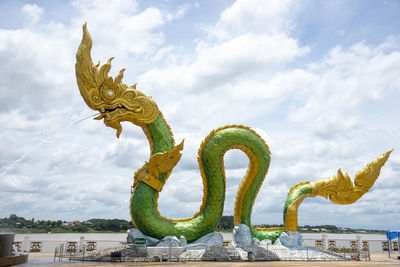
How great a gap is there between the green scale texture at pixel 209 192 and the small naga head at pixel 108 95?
2.07ft

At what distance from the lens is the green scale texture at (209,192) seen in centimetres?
1192

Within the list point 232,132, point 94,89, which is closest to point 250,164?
point 232,132

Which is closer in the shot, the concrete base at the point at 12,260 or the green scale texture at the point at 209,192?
the concrete base at the point at 12,260

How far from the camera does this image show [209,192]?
41.2ft

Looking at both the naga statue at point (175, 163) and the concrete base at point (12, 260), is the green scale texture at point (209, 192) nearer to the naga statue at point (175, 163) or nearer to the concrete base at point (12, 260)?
the naga statue at point (175, 163)

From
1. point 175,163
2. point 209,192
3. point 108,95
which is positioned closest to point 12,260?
point 175,163

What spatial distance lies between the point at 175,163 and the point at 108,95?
342 cm

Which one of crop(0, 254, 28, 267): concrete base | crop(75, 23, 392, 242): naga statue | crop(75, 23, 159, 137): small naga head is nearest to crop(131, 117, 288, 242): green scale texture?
crop(75, 23, 392, 242): naga statue

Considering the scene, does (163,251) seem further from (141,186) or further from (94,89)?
(94,89)

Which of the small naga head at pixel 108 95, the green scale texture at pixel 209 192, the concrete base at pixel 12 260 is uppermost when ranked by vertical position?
the small naga head at pixel 108 95

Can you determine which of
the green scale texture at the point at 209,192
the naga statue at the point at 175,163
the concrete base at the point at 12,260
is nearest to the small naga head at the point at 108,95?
the naga statue at the point at 175,163

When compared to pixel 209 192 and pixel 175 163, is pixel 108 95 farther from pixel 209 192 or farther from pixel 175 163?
pixel 209 192

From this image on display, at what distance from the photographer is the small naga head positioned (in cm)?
1198

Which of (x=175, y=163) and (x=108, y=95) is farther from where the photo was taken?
(x=175, y=163)
